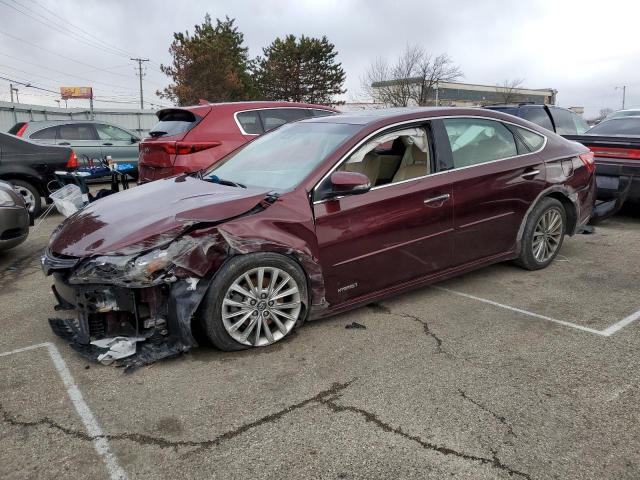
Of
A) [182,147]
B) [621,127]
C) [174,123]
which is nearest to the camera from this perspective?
[182,147]

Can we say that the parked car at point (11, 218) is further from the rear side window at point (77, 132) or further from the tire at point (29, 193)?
the rear side window at point (77, 132)

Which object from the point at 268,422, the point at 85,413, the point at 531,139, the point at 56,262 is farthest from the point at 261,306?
the point at 531,139

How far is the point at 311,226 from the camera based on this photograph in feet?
11.9

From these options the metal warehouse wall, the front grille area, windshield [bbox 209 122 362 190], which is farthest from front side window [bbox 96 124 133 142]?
the front grille area

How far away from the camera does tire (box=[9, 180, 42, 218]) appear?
27.2ft

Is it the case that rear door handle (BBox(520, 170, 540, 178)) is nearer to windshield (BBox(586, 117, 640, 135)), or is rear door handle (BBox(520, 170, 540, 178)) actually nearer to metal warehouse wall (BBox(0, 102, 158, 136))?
windshield (BBox(586, 117, 640, 135))

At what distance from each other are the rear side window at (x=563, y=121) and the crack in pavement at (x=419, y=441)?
855cm

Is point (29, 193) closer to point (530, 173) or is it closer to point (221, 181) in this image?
point (221, 181)

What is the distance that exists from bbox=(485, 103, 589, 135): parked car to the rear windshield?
5.66 meters

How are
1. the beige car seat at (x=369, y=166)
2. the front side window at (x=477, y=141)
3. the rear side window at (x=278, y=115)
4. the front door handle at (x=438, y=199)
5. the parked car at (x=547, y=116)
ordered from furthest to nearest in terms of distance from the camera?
the parked car at (x=547, y=116) < the rear side window at (x=278, y=115) < the front side window at (x=477, y=141) < the front door handle at (x=438, y=199) < the beige car seat at (x=369, y=166)

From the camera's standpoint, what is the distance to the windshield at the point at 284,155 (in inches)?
155

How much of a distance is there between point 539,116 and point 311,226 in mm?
7576

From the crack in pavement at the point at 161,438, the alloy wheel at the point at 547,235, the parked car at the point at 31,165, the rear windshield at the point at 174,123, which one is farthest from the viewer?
the parked car at the point at 31,165

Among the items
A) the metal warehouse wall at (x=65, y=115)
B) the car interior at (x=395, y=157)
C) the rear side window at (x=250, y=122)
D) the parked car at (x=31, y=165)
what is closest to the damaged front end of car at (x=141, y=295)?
the car interior at (x=395, y=157)
